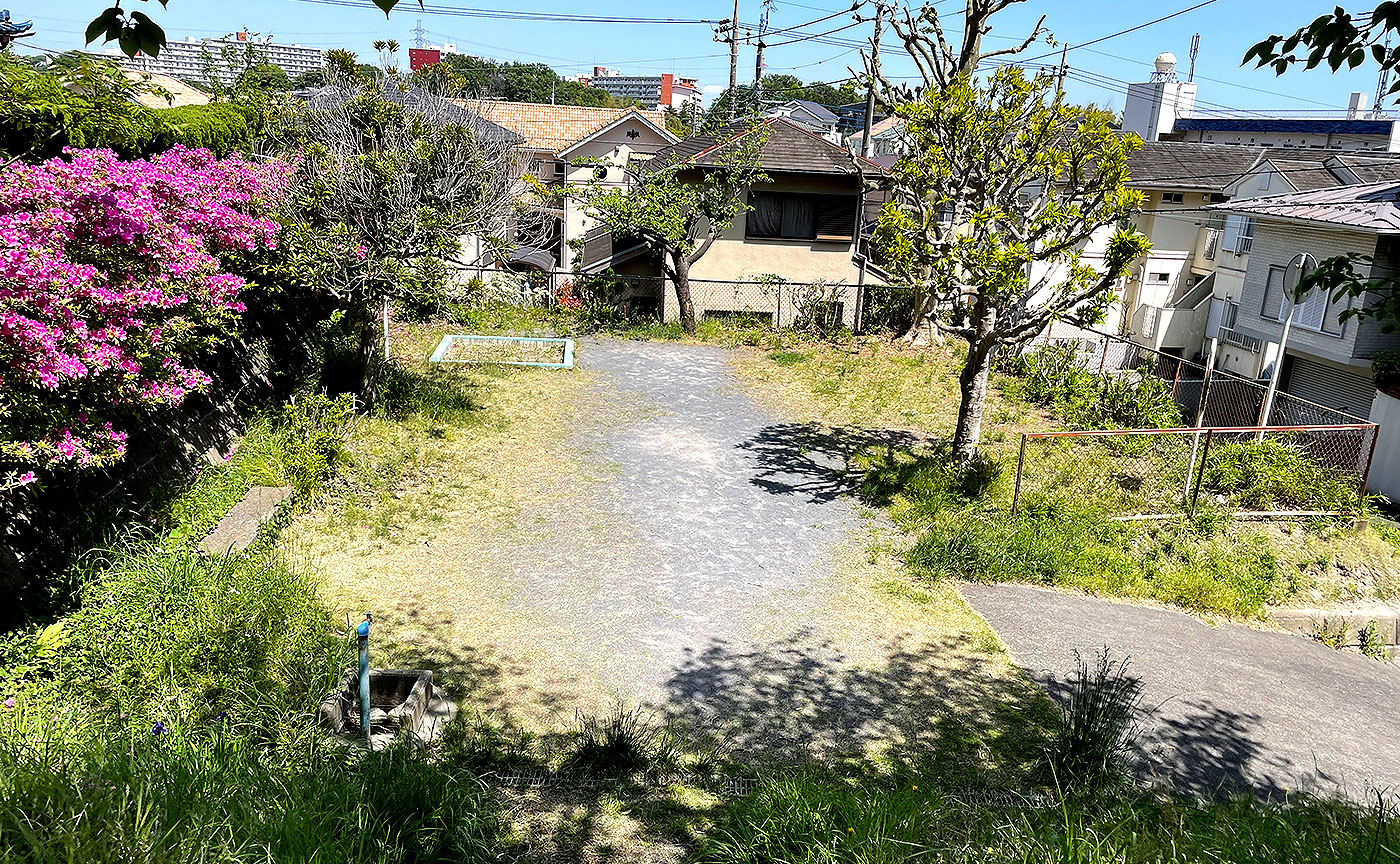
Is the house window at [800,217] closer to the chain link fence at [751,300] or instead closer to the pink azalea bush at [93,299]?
the chain link fence at [751,300]

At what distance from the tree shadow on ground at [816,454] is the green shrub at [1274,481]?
3.83 metres

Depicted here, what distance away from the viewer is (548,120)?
4094cm

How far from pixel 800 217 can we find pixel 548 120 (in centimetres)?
2378

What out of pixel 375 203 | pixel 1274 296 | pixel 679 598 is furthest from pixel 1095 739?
pixel 1274 296

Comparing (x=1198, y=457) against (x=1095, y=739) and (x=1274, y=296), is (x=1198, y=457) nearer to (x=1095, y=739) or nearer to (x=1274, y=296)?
(x=1095, y=739)

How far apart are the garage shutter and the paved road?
40.7 feet

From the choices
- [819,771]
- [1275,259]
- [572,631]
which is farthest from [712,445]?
[1275,259]

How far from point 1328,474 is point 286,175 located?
13.8m

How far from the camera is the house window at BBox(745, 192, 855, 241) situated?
68.9ft

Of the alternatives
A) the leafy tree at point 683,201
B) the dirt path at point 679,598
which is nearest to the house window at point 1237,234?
the leafy tree at point 683,201

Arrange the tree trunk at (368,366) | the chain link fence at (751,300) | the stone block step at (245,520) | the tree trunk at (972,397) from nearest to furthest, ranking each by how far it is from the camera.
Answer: the stone block step at (245,520)
the tree trunk at (972,397)
the tree trunk at (368,366)
the chain link fence at (751,300)

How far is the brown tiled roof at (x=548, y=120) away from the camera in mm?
39000

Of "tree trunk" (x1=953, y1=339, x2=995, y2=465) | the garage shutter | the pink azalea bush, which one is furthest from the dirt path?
the garage shutter

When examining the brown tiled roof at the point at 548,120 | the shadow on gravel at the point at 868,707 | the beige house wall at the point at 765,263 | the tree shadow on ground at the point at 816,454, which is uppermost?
the brown tiled roof at the point at 548,120
